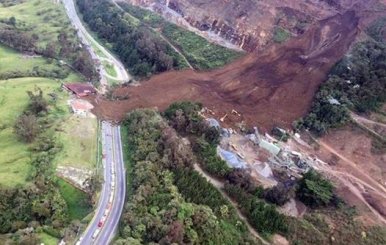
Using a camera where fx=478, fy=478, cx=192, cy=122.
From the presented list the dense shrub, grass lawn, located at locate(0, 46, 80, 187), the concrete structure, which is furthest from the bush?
grass lawn, located at locate(0, 46, 80, 187)

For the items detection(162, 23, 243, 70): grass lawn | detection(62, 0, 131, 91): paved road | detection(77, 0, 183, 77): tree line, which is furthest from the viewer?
detection(162, 23, 243, 70): grass lawn

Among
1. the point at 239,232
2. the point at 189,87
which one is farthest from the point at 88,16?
the point at 239,232

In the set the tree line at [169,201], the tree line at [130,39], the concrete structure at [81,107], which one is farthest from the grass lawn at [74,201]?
the tree line at [130,39]

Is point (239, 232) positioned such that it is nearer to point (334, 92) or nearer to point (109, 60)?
point (334, 92)

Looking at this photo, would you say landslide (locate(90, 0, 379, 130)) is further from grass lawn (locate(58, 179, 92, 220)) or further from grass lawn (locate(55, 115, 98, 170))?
grass lawn (locate(58, 179, 92, 220))

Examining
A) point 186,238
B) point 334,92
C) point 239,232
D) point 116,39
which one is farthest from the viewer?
point 116,39

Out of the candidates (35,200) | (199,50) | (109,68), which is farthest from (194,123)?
(109,68)

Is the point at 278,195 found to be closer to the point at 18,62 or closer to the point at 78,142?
the point at 78,142
